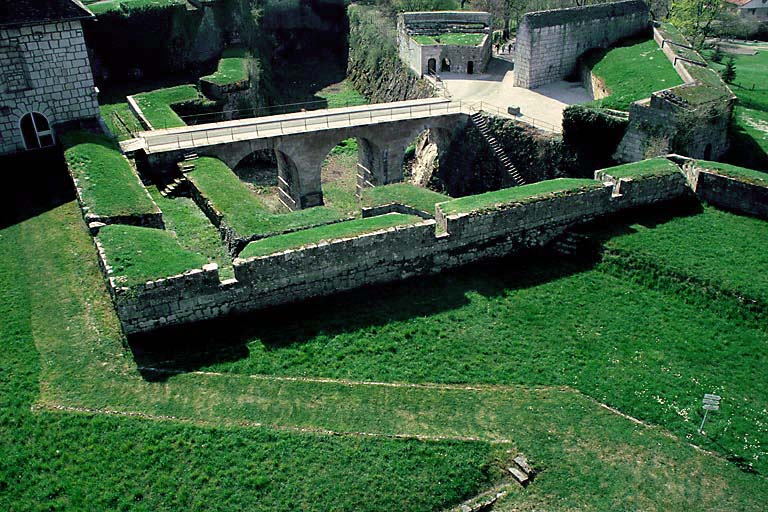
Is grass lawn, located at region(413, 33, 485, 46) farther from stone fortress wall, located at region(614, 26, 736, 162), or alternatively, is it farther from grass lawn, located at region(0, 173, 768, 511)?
grass lawn, located at region(0, 173, 768, 511)

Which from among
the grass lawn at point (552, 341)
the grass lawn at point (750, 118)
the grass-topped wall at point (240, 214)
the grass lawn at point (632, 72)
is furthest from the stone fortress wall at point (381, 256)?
the grass lawn at point (632, 72)

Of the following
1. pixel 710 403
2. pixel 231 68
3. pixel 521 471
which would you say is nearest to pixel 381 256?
pixel 521 471

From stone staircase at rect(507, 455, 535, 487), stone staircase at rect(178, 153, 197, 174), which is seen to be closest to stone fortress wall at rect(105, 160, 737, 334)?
stone staircase at rect(507, 455, 535, 487)

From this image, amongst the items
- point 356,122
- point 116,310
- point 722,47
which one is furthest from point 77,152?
point 722,47

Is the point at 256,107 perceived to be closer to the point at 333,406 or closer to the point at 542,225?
the point at 542,225

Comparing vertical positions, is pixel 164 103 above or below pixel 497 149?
above

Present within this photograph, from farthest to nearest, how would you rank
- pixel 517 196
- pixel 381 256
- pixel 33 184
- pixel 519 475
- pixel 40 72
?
1. pixel 40 72
2. pixel 33 184
3. pixel 517 196
4. pixel 381 256
5. pixel 519 475

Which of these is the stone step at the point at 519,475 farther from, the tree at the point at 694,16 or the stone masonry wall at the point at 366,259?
the tree at the point at 694,16

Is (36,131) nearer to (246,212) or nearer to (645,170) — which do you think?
(246,212)
